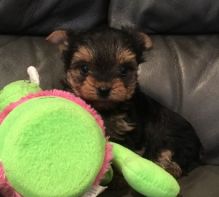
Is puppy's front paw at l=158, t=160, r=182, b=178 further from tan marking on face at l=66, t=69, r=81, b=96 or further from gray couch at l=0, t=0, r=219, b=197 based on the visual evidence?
tan marking on face at l=66, t=69, r=81, b=96

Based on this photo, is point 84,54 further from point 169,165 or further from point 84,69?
point 169,165

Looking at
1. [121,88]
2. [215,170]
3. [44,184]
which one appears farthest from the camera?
[215,170]

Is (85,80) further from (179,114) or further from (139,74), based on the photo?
(179,114)

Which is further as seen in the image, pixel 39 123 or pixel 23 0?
pixel 23 0

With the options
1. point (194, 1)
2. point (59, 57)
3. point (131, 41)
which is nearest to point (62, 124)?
point (131, 41)

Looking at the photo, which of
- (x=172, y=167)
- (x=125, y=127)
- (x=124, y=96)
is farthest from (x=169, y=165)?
(x=124, y=96)

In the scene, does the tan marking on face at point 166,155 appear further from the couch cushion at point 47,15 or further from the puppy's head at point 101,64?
the couch cushion at point 47,15
